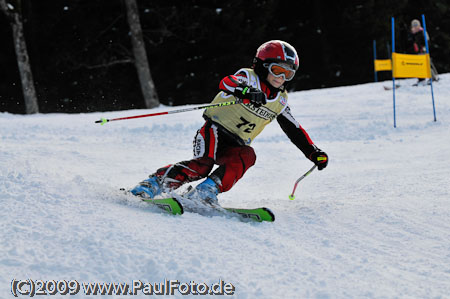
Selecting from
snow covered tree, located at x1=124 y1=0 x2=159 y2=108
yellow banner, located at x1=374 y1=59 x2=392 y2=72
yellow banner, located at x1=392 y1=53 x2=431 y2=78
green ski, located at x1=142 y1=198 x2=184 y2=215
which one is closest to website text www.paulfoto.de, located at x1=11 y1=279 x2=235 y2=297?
green ski, located at x1=142 y1=198 x2=184 y2=215

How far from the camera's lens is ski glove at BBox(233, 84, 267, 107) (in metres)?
3.29

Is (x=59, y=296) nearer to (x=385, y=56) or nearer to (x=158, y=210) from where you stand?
(x=158, y=210)

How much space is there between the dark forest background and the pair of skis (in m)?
13.5

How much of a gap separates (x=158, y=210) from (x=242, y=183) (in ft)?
7.56

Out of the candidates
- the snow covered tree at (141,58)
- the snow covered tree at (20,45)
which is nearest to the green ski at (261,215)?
the snow covered tree at (20,45)

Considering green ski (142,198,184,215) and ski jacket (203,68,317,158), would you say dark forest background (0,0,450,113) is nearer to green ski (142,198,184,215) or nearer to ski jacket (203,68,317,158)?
ski jacket (203,68,317,158)

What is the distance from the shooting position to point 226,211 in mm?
3219

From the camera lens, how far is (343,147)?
7125 millimetres

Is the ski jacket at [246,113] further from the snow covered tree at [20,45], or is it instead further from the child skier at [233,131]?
the snow covered tree at [20,45]

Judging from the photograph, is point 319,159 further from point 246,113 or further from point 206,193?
point 206,193

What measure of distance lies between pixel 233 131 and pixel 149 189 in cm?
79

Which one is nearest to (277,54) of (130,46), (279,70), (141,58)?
(279,70)

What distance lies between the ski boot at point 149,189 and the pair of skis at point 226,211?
0.40 feet

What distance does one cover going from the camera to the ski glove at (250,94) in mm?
3295
